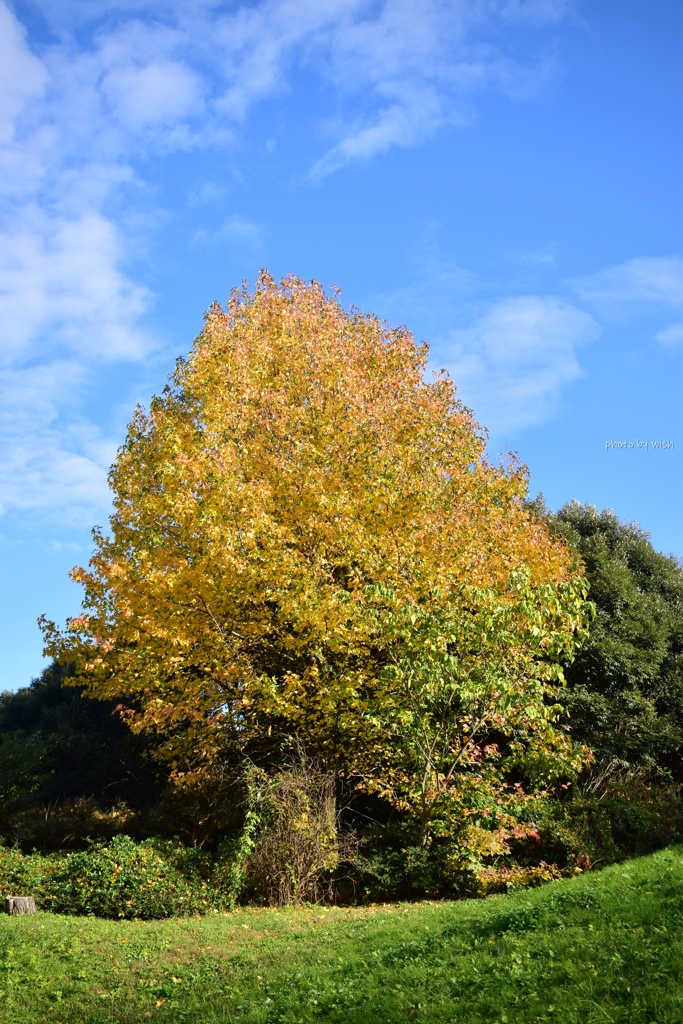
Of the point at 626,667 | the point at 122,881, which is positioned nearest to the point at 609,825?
the point at 626,667

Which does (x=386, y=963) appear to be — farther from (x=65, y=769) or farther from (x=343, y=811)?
(x=65, y=769)

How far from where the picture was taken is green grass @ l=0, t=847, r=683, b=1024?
21.5 feet

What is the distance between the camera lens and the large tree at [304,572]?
45.9 ft

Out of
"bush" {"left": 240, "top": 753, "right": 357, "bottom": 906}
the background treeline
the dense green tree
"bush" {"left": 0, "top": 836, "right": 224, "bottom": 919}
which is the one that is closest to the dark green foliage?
the background treeline

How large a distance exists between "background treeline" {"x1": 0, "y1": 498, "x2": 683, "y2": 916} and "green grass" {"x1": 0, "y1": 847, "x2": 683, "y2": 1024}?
1.74m

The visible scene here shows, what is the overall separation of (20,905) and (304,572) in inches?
312

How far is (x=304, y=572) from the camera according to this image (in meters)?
15.0

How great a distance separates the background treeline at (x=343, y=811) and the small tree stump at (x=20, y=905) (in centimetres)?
72

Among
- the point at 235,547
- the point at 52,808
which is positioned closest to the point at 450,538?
the point at 235,547

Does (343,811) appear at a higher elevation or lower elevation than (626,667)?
lower

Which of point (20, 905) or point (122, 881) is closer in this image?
point (20, 905)

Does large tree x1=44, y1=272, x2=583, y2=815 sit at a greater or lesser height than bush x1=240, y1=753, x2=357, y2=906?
greater

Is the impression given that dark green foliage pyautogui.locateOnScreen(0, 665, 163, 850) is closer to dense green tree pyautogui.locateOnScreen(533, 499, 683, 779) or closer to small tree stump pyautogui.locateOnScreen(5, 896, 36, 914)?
small tree stump pyautogui.locateOnScreen(5, 896, 36, 914)

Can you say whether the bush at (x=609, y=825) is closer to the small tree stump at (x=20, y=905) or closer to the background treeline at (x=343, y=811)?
the background treeline at (x=343, y=811)
